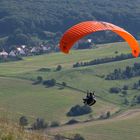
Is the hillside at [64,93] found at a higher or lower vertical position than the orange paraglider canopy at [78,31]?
lower

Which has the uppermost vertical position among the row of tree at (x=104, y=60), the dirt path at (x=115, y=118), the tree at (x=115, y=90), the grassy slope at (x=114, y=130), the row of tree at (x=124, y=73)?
Result: the row of tree at (x=104, y=60)

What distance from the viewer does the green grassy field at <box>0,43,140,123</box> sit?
4444 inches

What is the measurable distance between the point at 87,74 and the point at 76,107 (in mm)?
39020

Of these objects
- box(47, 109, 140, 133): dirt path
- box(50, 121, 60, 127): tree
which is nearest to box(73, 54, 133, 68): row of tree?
box(47, 109, 140, 133): dirt path

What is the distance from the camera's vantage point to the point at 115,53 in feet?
623

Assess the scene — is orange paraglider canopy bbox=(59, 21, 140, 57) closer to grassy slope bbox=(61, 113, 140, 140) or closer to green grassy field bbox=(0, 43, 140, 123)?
grassy slope bbox=(61, 113, 140, 140)

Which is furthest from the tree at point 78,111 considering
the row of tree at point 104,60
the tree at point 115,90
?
the row of tree at point 104,60

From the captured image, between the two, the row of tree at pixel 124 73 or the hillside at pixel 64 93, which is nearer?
the hillside at pixel 64 93

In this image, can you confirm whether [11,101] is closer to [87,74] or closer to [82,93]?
[82,93]

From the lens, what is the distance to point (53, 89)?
438 ft

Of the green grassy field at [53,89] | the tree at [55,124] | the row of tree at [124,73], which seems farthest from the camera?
the row of tree at [124,73]

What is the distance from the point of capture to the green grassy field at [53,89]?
370 feet

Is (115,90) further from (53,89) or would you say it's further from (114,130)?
(114,130)

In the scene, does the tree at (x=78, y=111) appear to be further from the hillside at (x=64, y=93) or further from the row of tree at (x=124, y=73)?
the row of tree at (x=124, y=73)
